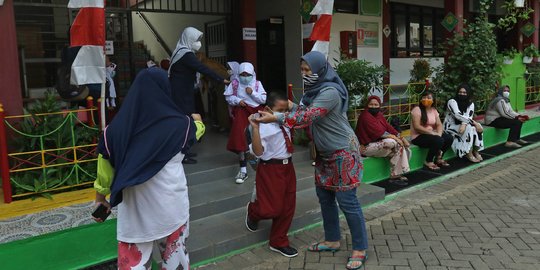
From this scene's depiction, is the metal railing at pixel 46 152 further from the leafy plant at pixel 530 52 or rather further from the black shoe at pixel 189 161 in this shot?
the leafy plant at pixel 530 52

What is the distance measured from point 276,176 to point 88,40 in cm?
214

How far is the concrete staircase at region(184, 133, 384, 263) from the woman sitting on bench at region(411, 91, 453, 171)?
1.63m

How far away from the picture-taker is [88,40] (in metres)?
4.12

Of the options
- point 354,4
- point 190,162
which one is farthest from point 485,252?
point 354,4

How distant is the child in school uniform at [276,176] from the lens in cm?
385

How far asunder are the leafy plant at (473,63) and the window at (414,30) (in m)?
3.41

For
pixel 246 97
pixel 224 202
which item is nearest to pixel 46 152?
pixel 224 202

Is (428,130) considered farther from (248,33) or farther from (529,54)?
(529,54)

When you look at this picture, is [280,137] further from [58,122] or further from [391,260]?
[58,122]

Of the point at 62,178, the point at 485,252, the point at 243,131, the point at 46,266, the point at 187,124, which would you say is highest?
the point at 187,124

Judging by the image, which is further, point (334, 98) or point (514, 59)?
point (514, 59)

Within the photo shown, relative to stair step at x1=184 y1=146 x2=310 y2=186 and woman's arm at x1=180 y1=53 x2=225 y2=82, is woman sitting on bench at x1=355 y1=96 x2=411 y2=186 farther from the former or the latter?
woman's arm at x1=180 y1=53 x2=225 y2=82

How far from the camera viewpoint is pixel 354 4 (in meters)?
10.7

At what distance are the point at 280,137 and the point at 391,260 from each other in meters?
1.43
